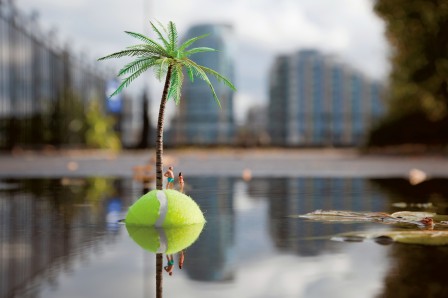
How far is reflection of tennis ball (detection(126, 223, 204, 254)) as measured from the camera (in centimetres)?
938

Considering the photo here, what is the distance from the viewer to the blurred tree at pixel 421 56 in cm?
3944

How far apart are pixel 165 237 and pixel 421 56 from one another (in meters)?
31.8

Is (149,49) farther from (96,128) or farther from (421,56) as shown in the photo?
(96,128)

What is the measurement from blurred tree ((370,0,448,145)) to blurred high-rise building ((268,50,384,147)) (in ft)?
117

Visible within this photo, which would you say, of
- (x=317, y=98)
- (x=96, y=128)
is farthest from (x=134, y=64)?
(x=317, y=98)

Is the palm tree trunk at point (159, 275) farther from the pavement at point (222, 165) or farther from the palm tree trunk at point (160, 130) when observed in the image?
the pavement at point (222, 165)

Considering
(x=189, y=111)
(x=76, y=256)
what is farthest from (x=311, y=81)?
(x=76, y=256)

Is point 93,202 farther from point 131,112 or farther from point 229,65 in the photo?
point 229,65

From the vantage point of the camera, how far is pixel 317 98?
9506cm

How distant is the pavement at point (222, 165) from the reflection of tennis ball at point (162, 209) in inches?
604

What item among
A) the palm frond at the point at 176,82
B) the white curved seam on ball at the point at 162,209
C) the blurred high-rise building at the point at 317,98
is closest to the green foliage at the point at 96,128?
the blurred high-rise building at the point at 317,98

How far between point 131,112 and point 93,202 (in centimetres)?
5591

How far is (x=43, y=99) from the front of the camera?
1927 inches

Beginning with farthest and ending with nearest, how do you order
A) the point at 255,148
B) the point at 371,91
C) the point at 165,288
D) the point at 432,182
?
the point at 371,91, the point at 255,148, the point at 432,182, the point at 165,288
